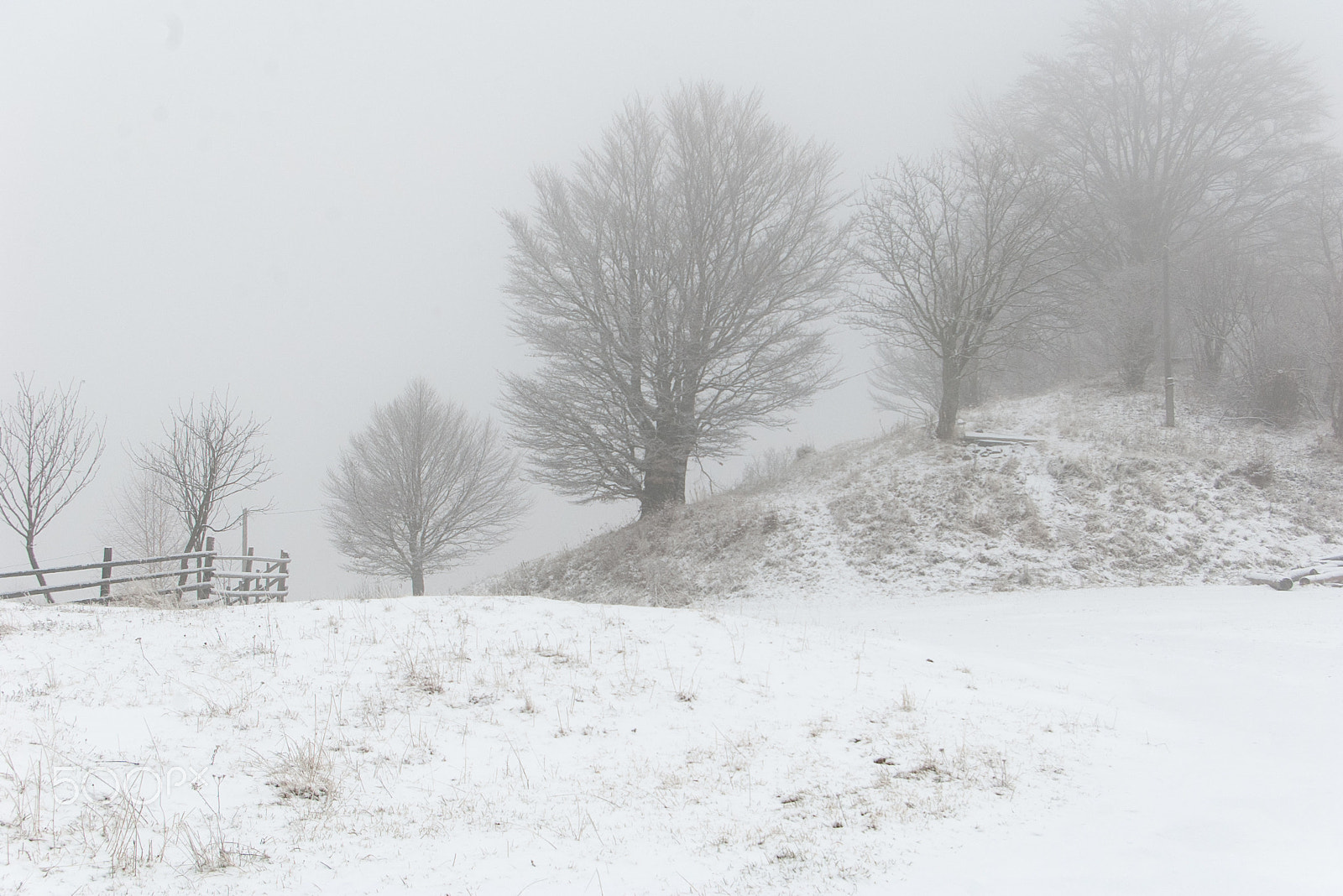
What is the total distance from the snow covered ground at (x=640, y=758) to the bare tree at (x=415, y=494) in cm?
1532

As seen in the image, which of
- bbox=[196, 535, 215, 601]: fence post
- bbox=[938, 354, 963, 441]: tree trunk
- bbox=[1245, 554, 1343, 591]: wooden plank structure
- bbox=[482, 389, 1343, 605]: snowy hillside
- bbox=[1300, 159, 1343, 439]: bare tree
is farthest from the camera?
bbox=[938, 354, 963, 441]: tree trunk

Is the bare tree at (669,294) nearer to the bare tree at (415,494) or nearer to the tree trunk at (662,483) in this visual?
the tree trunk at (662,483)

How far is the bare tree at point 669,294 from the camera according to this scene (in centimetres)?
1781

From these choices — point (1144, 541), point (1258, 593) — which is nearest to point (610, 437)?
point (1144, 541)

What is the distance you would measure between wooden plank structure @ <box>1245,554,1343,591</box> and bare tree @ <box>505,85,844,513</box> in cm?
937

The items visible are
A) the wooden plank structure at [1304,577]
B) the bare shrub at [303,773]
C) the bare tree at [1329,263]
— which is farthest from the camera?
the bare tree at [1329,263]

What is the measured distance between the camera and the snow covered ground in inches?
149

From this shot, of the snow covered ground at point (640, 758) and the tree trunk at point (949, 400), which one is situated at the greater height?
the tree trunk at point (949, 400)

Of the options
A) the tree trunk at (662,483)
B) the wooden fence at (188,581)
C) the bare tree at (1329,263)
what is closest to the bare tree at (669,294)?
the tree trunk at (662,483)

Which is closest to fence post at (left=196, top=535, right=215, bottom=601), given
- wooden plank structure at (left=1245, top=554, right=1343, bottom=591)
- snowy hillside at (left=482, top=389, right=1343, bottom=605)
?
snowy hillside at (left=482, top=389, right=1343, bottom=605)

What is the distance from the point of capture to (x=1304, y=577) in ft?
39.0

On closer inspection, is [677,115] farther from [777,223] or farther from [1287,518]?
[1287,518]

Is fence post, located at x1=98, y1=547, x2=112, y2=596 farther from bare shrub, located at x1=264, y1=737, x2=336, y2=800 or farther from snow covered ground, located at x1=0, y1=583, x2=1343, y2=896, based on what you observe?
bare shrub, located at x1=264, y1=737, x2=336, y2=800

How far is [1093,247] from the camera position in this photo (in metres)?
22.9
